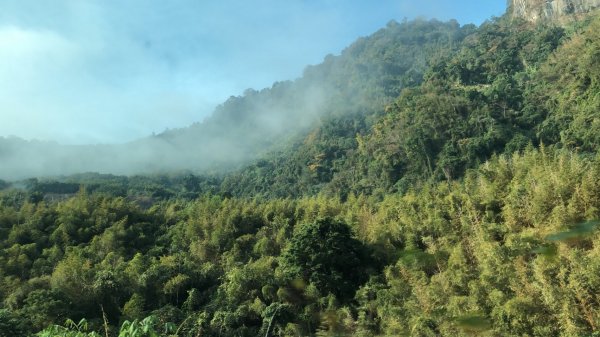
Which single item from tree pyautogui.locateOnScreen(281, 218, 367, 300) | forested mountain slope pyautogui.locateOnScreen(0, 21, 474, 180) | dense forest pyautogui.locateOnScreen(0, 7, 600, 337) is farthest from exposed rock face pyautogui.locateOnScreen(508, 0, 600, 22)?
tree pyautogui.locateOnScreen(281, 218, 367, 300)

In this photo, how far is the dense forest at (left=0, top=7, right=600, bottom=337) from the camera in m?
8.89

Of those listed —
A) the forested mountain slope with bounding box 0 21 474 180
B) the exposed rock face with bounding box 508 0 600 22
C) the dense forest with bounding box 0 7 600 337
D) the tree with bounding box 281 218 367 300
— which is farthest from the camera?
the forested mountain slope with bounding box 0 21 474 180

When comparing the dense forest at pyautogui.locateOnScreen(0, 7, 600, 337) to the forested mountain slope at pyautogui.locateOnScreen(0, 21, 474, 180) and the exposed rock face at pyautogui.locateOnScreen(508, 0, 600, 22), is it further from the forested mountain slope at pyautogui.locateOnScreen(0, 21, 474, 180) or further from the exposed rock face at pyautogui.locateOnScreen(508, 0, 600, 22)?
the forested mountain slope at pyautogui.locateOnScreen(0, 21, 474, 180)

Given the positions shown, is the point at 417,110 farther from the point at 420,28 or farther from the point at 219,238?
the point at 420,28

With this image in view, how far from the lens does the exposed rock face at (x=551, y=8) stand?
197ft

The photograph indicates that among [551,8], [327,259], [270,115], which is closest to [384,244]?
[327,259]

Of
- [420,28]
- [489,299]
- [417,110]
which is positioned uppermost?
[420,28]

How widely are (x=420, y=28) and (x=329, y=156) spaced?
75.8 m

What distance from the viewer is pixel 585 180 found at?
38.2 feet

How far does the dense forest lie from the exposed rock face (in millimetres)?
17547

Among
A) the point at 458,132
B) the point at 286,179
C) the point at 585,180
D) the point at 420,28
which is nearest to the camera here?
the point at 585,180

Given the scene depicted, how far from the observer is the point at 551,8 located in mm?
65000

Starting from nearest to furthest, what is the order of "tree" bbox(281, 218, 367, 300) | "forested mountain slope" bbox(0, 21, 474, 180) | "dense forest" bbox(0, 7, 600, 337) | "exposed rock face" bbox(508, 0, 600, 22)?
"dense forest" bbox(0, 7, 600, 337), "tree" bbox(281, 218, 367, 300), "exposed rock face" bbox(508, 0, 600, 22), "forested mountain slope" bbox(0, 21, 474, 180)

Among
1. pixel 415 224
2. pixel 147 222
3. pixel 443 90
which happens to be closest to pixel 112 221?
pixel 147 222
